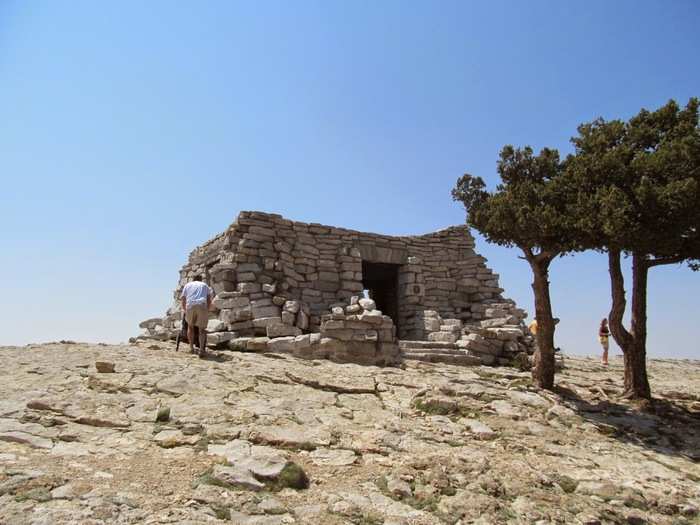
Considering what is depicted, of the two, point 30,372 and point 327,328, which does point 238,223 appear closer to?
point 327,328

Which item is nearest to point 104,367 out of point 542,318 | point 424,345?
point 424,345

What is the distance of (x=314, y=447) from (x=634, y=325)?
23.2 ft

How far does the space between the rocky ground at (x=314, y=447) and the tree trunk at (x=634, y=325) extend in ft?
1.62

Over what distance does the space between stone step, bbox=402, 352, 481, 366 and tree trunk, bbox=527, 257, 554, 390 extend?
1725 mm

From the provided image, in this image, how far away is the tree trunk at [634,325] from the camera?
9477 mm

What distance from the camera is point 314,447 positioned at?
5730mm

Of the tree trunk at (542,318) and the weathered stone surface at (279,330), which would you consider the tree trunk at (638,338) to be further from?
the weathered stone surface at (279,330)

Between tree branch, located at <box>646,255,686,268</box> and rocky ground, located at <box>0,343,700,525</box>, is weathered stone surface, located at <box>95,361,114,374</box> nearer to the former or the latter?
rocky ground, located at <box>0,343,700,525</box>

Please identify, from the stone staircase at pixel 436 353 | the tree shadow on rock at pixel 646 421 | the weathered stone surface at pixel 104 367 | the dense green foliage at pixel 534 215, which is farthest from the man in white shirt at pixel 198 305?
the tree shadow on rock at pixel 646 421

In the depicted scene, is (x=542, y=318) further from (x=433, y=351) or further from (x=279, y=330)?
(x=279, y=330)

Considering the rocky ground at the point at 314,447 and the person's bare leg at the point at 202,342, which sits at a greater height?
the person's bare leg at the point at 202,342

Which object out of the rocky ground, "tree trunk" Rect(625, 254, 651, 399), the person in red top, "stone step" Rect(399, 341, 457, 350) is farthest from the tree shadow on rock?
the person in red top

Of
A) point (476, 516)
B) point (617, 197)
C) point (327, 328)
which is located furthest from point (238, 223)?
point (476, 516)

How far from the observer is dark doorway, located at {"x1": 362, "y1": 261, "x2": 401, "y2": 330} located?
14.9 m
